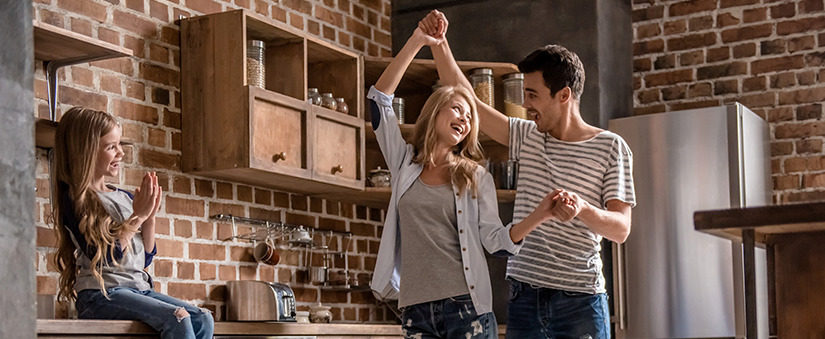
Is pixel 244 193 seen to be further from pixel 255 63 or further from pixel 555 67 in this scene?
pixel 555 67

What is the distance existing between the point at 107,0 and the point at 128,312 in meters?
1.28

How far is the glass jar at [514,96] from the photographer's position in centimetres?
492

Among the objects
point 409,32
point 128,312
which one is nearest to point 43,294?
point 128,312

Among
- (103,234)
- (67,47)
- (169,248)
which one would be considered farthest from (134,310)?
(67,47)

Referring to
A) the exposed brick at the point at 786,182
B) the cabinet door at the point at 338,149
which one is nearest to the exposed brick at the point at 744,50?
the exposed brick at the point at 786,182

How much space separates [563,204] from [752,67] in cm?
318

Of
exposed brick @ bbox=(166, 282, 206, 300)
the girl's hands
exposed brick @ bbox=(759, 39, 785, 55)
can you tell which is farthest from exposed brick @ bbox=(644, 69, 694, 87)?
the girl's hands

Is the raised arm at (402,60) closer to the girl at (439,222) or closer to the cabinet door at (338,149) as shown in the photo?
the girl at (439,222)

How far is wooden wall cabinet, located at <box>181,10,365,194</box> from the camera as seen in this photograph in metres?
3.97

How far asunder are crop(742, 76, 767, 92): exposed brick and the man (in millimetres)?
2707

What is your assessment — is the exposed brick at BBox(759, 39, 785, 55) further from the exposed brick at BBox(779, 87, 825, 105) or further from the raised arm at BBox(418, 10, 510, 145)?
the raised arm at BBox(418, 10, 510, 145)

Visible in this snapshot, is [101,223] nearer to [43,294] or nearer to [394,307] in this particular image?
[43,294]

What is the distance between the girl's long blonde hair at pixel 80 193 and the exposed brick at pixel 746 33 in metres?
3.37

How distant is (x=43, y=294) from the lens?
338cm
